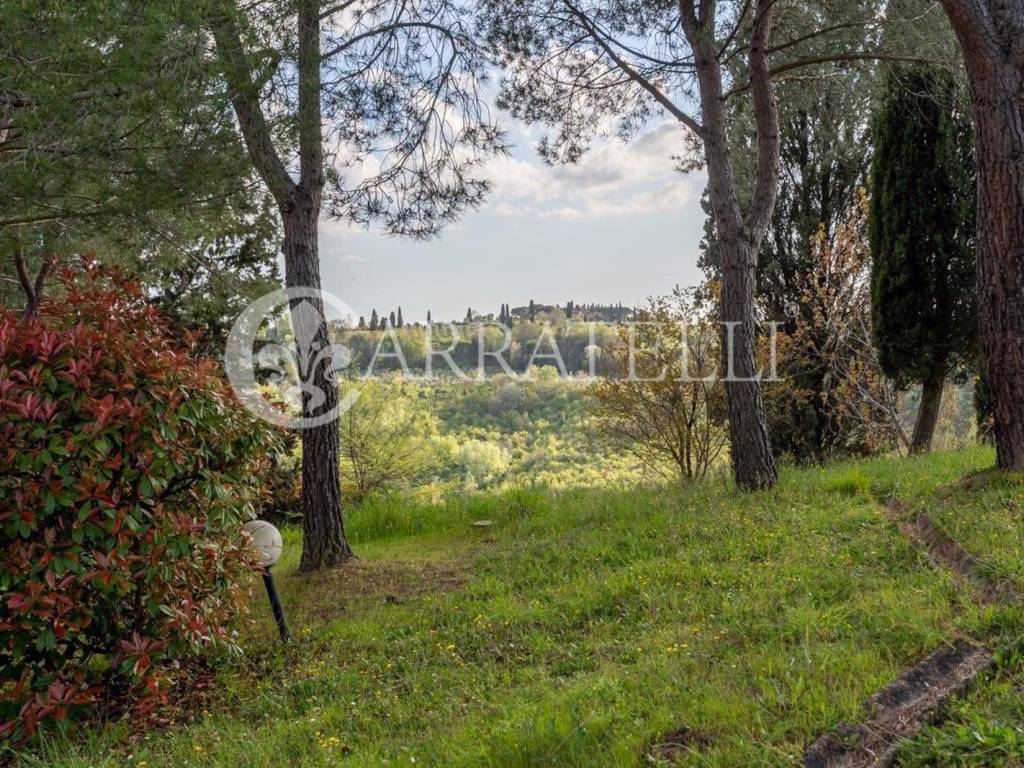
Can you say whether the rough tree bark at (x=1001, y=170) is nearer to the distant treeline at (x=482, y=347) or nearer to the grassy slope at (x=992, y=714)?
the grassy slope at (x=992, y=714)

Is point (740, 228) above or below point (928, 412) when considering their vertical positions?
above

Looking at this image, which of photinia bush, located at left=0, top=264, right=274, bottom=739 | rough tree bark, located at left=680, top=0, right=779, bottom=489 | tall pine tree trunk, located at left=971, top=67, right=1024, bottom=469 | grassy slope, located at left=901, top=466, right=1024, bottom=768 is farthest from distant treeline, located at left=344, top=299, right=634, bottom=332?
grassy slope, located at left=901, top=466, right=1024, bottom=768

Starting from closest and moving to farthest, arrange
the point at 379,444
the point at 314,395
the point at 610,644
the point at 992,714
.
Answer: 1. the point at 992,714
2. the point at 610,644
3. the point at 314,395
4. the point at 379,444

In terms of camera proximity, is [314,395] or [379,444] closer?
[314,395]

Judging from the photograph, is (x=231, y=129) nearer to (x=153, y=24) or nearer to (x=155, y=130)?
(x=155, y=130)

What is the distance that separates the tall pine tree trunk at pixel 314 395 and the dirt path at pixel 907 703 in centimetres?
487

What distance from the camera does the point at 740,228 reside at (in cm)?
686

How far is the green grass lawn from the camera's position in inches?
99.7

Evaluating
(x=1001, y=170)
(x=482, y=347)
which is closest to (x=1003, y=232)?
(x=1001, y=170)

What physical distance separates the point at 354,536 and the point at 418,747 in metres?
5.51

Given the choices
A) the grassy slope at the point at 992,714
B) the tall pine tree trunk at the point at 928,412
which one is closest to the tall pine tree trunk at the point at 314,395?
the grassy slope at the point at 992,714

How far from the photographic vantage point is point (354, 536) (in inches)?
319

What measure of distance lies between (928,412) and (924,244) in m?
2.29

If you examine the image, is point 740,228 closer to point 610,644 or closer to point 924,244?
point 924,244
